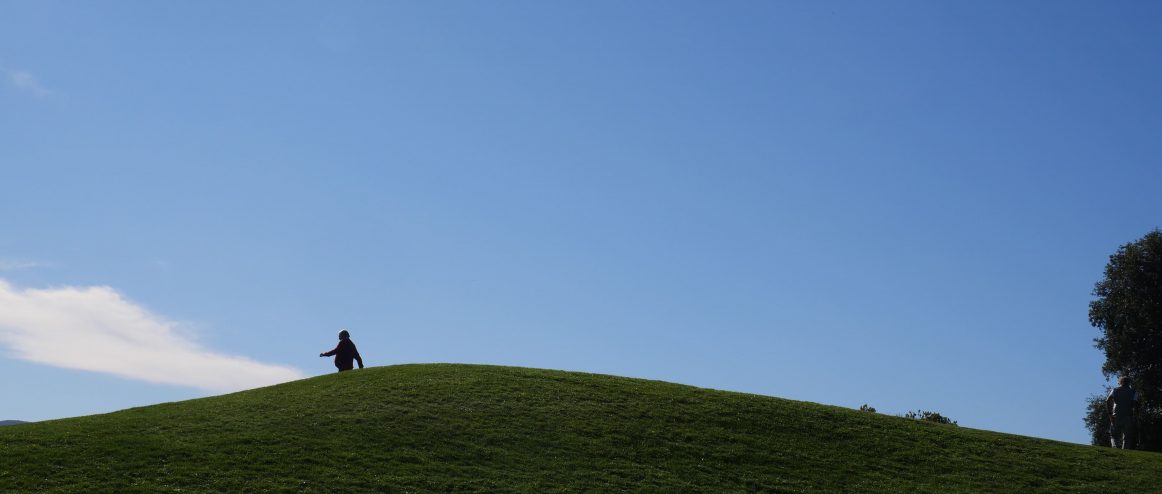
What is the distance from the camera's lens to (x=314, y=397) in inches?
1414

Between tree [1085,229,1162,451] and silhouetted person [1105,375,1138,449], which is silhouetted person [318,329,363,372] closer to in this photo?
silhouetted person [1105,375,1138,449]

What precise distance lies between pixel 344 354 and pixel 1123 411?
31.9 metres

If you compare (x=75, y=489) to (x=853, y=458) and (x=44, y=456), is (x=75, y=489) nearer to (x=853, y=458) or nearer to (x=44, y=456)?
(x=44, y=456)

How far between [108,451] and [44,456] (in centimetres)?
159

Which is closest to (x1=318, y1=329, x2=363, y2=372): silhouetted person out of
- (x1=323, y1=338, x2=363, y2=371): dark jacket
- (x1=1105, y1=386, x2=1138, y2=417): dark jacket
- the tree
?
(x1=323, y1=338, x2=363, y2=371): dark jacket

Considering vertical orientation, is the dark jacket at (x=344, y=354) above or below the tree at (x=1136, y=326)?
below

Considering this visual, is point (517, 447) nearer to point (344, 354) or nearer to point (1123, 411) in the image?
point (344, 354)

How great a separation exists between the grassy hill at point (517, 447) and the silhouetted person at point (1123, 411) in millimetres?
2395

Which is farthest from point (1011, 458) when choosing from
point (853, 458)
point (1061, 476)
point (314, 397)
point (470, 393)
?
point (314, 397)

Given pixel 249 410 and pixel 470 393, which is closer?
pixel 249 410

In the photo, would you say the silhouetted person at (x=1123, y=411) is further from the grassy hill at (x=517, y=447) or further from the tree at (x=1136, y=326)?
the tree at (x=1136, y=326)

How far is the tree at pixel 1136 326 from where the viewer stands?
63.9 metres

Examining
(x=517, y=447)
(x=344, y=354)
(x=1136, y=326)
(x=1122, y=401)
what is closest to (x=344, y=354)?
(x=344, y=354)

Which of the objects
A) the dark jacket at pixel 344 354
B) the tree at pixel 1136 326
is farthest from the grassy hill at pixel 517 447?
the tree at pixel 1136 326
